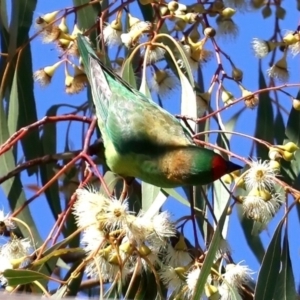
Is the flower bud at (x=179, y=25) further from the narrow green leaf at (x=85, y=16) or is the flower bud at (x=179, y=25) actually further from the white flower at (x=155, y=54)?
the narrow green leaf at (x=85, y=16)

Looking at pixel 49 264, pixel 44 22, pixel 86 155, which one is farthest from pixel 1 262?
pixel 44 22

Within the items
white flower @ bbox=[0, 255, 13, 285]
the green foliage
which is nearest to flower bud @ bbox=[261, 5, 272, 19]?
the green foliage

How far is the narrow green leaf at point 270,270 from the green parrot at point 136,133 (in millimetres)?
188

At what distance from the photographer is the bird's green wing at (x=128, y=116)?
201cm

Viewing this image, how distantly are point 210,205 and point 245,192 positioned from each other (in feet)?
0.23

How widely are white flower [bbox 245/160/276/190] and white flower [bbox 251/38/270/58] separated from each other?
1.47ft

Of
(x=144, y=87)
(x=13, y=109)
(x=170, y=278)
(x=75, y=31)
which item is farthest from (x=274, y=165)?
(x=13, y=109)

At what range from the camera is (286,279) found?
6.16 feet

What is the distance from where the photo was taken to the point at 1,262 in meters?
1.68

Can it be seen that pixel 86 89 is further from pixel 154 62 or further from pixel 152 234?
pixel 152 234

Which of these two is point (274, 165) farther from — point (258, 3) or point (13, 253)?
point (258, 3)

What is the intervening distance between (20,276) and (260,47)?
863 millimetres

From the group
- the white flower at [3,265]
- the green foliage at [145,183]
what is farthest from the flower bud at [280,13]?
the white flower at [3,265]

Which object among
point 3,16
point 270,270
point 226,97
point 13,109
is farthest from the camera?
point 3,16
